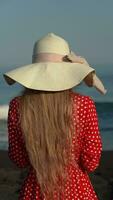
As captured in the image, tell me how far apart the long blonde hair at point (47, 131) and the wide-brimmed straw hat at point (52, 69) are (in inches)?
1.8

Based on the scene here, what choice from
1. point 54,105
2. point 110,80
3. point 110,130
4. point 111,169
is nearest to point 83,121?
point 54,105

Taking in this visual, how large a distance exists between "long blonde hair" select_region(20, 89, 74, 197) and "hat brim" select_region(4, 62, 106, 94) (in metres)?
0.04

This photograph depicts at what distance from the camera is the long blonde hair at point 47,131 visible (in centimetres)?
264

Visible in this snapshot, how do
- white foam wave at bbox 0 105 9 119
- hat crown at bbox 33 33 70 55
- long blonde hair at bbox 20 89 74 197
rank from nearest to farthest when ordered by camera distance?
long blonde hair at bbox 20 89 74 197
hat crown at bbox 33 33 70 55
white foam wave at bbox 0 105 9 119

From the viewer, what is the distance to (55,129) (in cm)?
265

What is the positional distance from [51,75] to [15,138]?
1.18 feet

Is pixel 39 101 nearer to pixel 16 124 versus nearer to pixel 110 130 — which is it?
pixel 16 124

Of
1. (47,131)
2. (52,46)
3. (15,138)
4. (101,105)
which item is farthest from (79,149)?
(101,105)

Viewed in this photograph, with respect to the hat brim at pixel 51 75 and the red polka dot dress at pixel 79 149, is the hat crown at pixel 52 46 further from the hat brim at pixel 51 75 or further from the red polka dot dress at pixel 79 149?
the red polka dot dress at pixel 79 149

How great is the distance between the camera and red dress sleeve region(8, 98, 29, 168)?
8.96ft

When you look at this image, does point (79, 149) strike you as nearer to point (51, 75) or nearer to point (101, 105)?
point (51, 75)

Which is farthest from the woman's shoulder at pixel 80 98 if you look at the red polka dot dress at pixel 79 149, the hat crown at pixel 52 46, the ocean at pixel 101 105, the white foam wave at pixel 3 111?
the white foam wave at pixel 3 111

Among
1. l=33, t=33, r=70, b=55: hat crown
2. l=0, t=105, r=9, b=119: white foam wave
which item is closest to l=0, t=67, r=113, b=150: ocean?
l=0, t=105, r=9, b=119: white foam wave

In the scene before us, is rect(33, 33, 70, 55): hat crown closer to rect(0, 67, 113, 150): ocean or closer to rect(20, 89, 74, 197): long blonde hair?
rect(20, 89, 74, 197): long blonde hair
